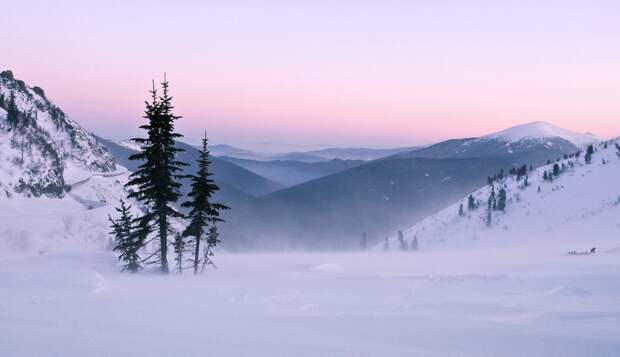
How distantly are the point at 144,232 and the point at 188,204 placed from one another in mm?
3177

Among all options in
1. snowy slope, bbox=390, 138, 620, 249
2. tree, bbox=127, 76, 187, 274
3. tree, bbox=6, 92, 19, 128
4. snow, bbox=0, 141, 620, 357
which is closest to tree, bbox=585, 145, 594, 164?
snowy slope, bbox=390, 138, 620, 249

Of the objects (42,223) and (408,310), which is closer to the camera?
(408,310)

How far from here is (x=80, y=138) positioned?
5187 inches

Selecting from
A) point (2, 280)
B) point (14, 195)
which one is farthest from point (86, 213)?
point (2, 280)

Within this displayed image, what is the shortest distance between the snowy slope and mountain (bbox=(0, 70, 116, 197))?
267 ft

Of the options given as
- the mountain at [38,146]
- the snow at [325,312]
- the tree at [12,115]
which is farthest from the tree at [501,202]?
the tree at [12,115]

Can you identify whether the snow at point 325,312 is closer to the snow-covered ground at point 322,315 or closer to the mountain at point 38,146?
the snow-covered ground at point 322,315

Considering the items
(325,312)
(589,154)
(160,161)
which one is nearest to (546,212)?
(589,154)

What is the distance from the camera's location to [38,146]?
99688mm

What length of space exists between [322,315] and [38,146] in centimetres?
10623

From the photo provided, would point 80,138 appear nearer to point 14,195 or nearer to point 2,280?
point 14,195

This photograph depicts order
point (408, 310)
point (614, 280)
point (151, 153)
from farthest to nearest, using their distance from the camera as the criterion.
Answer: point (151, 153), point (614, 280), point (408, 310)

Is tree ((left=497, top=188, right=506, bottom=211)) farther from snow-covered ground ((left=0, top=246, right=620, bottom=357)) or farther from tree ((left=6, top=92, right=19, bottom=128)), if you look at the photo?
tree ((left=6, top=92, right=19, bottom=128))

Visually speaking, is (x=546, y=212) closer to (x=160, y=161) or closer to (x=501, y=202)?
Answer: (x=501, y=202)
